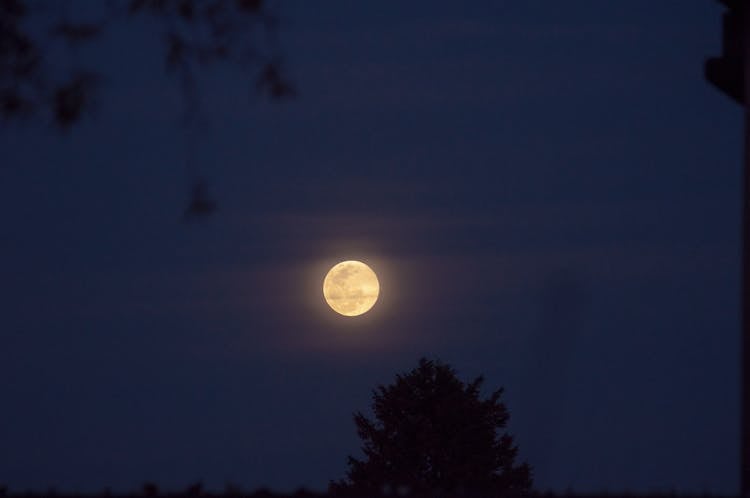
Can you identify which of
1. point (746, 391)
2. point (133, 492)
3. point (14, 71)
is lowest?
point (133, 492)

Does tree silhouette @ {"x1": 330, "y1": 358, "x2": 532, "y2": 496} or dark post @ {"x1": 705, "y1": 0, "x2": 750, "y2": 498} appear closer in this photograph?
dark post @ {"x1": 705, "y1": 0, "x2": 750, "y2": 498}

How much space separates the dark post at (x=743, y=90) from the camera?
9039mm

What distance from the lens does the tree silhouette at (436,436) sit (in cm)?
4175

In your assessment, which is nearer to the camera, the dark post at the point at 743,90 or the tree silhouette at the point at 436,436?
the dark post at the point at 743,90

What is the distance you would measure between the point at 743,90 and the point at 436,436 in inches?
1284

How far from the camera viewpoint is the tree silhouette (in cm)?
4175

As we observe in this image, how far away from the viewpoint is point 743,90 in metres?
10.1

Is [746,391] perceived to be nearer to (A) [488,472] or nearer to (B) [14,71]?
(B) [14,71]

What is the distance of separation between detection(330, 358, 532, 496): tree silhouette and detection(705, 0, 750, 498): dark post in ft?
104

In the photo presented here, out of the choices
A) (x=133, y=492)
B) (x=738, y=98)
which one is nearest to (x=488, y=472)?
(x=738, y=98)

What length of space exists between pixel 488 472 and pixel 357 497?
34645 millimetres

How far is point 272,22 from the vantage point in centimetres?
883

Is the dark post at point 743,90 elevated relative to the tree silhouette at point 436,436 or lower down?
lower down

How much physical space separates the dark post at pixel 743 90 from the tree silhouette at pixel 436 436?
31.6 meters
